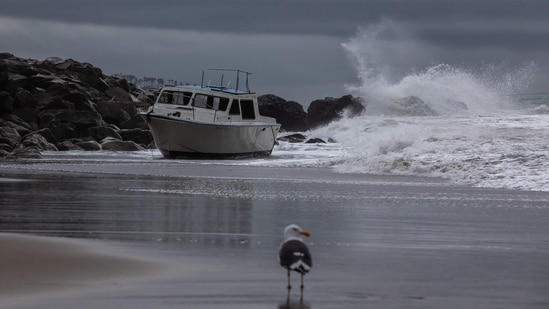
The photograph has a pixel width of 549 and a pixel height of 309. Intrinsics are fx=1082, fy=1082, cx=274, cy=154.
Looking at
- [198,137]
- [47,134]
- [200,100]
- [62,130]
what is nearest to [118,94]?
[62,130]

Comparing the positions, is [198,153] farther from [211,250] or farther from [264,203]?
[211,250]

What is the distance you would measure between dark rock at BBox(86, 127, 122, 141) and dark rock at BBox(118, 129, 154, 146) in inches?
38.0

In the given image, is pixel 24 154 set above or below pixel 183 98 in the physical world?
below

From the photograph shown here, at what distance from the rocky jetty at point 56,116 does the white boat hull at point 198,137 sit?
405 centimetres

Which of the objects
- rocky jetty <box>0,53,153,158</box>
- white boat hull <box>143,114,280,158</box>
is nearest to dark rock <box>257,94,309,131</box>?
rocky jetty <box>0,53,153,158</box>

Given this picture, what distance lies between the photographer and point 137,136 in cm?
4162

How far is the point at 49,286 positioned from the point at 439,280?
10.3ft

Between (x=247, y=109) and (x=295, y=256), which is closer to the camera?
(x=295, y=256)

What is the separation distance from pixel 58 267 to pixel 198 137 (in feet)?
80.1

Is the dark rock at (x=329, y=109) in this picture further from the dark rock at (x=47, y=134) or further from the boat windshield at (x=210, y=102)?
the boat windshield at (x=210, y=102)

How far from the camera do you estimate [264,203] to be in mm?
15523

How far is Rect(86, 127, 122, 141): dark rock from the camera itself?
132 feet

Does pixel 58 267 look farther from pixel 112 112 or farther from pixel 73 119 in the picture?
pixel 112 112

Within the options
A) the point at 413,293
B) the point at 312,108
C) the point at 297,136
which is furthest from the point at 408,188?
the point at 312,108
